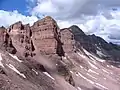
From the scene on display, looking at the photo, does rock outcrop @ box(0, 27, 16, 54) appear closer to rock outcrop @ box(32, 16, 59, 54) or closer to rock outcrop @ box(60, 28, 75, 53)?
rock outcrop @ box(32, 16, 59, 54)

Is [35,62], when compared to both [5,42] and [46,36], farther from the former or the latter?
[46,36]

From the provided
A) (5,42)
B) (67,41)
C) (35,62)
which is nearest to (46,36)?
(35,62)

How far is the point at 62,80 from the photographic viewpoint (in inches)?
3831

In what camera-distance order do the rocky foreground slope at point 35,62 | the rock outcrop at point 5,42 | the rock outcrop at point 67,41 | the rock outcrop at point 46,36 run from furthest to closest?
the rock outcrop at point 67,41 < the rock outcrop at point 46,36 < the rock outcrop at point 5,42 < the rocky foreground slope at point 35,62

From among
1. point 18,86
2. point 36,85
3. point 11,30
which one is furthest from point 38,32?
point 18,86

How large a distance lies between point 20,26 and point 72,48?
5336 cm

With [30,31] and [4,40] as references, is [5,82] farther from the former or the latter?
[30,31]

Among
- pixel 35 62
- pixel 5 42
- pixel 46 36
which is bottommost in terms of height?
pixel 35 62

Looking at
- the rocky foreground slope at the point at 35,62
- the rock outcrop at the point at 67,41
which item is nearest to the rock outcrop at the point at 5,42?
the rocky foreground slope at the point at 35,62

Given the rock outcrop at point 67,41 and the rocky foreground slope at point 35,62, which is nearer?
the rocky foreground slope at point 35,62

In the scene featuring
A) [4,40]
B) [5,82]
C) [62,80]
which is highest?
[4,40]

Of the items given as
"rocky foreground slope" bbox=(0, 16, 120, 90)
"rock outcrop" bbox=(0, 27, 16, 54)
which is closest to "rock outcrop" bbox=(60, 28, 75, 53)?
"rocky foreground slope" bbox=(0, 16, 120, 90)

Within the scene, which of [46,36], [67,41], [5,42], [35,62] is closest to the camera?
[5,42]

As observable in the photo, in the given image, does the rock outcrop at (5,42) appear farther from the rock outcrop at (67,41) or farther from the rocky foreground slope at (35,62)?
the rock outcrop at (67,41)
